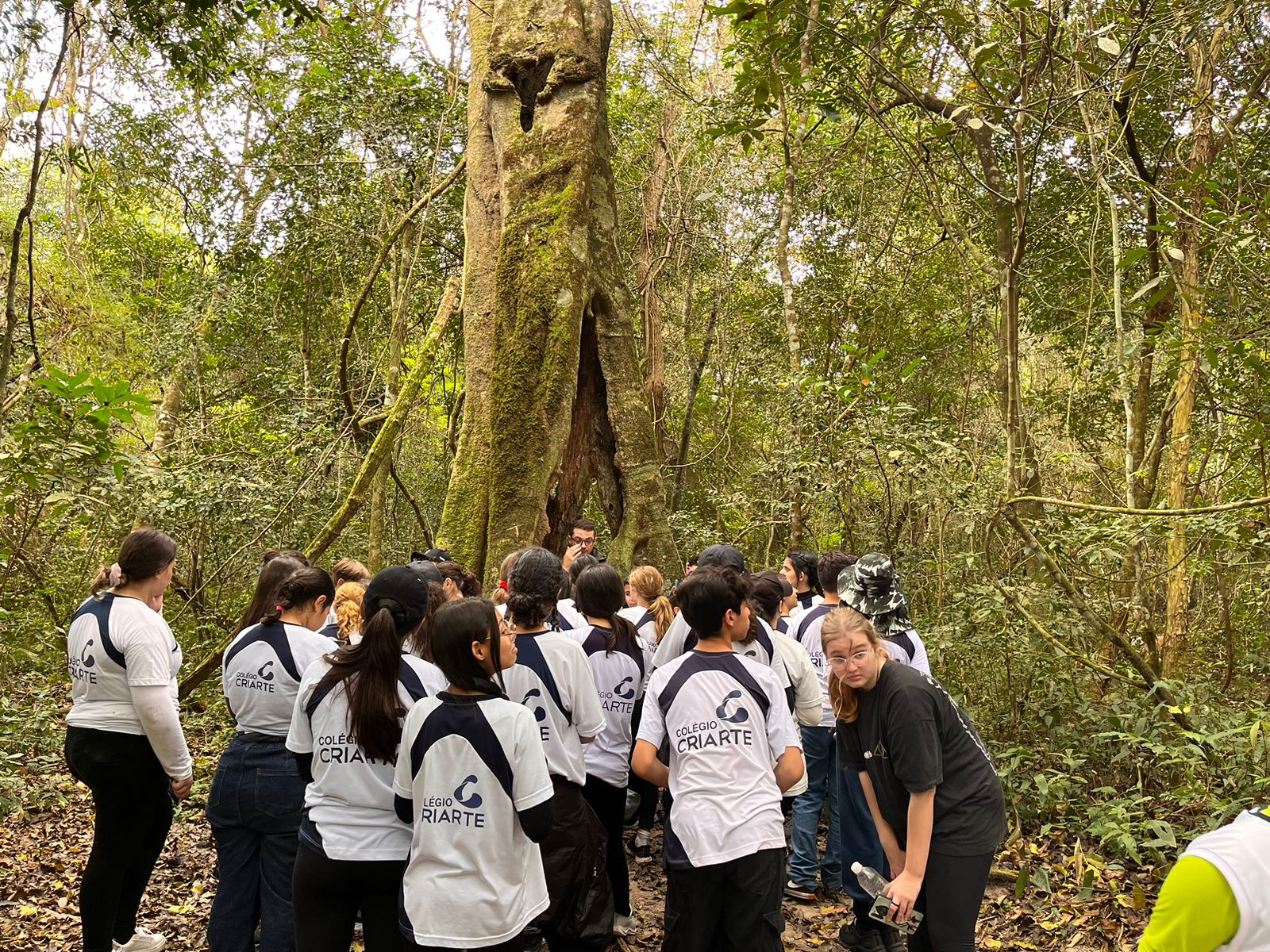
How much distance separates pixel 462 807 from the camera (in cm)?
293

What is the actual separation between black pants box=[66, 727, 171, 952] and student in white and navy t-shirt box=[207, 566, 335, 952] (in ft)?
1.92

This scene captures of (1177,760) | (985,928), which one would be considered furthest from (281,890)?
(1177,760)

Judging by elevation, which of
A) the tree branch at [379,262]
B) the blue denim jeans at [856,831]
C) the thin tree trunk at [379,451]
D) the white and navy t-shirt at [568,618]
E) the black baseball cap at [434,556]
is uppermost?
the tree branch at [379,262]

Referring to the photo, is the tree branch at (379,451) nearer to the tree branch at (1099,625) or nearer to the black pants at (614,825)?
the black pants at (614,825)

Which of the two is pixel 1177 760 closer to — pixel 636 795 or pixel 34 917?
pixel 636 795

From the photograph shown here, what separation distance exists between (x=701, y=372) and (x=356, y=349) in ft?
17.1

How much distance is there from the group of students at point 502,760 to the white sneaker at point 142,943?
0.08 feet

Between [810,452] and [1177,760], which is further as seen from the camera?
[810,452]

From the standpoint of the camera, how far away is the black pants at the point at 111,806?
4129 mm

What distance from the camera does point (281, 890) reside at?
148 inches

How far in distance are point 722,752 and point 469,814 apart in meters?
1.04

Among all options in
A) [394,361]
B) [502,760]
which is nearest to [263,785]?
[502,760]

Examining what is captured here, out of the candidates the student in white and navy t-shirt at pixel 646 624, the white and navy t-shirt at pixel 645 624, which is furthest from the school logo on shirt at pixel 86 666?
the white and navy t-shirt at pixel 645 624

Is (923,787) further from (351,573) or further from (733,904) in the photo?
(351,573)
